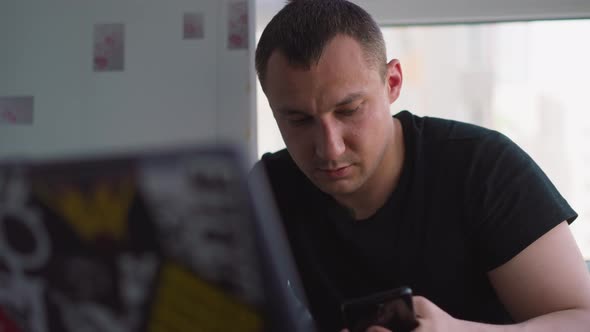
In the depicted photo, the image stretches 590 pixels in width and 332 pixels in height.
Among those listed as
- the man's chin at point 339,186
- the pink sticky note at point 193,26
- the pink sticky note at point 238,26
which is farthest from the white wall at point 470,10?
the man's chin at point 339,186

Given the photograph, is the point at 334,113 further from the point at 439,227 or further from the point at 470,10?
the point at 470,10

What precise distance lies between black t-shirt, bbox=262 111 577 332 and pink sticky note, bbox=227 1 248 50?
80 cm

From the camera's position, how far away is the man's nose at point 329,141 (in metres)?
0.76

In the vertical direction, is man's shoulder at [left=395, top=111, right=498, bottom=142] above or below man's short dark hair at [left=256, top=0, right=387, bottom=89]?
below

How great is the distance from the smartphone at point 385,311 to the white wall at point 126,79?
1014 mm

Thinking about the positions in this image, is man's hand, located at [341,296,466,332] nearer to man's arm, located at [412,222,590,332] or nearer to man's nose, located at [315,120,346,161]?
man's arm, located at [412,222,590,332]

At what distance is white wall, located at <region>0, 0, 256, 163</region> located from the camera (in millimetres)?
1596

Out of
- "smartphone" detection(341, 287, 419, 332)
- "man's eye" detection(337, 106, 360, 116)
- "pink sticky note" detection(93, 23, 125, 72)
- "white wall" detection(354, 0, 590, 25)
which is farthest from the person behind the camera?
"pink sticky note" detection(93, 23, 125, 72)

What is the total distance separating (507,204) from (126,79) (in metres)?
1.27

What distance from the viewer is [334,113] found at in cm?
77

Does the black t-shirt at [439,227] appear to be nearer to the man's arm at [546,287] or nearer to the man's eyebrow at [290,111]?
the man's arm at [546,287]

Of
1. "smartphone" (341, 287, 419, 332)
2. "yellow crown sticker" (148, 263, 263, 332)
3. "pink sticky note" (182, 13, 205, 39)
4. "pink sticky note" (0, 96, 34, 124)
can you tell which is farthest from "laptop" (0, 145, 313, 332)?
"pink sticky note" (0, 96, 34, 124)

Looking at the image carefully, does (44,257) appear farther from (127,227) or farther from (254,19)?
(254,19)

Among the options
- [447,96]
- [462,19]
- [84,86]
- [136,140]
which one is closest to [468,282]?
[447,96]
